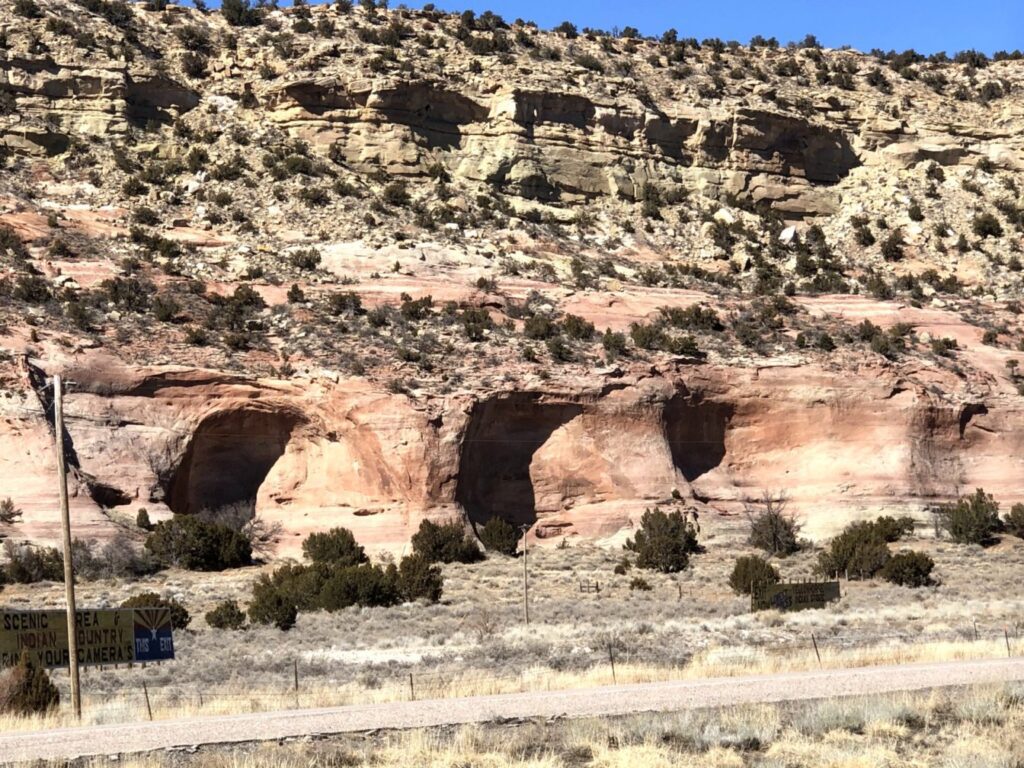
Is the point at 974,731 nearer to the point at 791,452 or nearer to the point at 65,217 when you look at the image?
the point at 791,452

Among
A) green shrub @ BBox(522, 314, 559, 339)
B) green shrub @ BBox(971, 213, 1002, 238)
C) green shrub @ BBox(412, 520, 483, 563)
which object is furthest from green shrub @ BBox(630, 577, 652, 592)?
green shrub @ BBox(971, 213, 1002, 238)

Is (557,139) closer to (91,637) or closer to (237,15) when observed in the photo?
(237,15)

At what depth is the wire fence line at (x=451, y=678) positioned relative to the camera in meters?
19.2

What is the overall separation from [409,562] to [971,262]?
3478 cm

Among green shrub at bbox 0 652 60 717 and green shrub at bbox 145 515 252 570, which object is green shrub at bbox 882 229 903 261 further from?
green shrub at bbox 0 652 60 717

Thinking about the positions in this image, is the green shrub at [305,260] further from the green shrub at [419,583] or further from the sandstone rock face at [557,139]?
the green shrub at [419,583]

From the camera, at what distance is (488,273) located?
5188cm

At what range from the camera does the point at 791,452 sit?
4744 centimetres

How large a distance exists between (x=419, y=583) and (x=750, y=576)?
29.1 feet

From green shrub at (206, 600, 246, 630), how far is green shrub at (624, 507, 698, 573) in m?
13.6

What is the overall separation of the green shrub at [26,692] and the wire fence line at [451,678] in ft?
2.19

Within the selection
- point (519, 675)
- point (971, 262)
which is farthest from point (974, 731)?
point (971, 262)

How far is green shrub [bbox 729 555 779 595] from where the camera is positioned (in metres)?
34.9

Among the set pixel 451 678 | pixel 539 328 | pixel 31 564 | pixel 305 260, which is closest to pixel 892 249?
pixel 539 328
